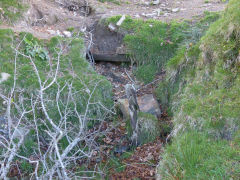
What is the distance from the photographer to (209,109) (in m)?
4.02

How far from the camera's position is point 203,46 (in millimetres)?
5062

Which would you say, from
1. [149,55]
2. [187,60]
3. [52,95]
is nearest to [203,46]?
[187,60]

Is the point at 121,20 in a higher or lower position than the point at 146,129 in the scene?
higher

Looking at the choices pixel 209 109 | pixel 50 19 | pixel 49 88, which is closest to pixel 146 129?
pixel 209 109

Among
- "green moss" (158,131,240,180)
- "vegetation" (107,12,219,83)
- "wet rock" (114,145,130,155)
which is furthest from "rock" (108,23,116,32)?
"green moss" (158,131,240,180)

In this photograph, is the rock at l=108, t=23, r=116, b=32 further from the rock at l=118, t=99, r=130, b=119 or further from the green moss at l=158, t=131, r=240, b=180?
the green moss at l=158, t=131, r=240, b=180

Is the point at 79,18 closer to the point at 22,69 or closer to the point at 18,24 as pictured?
the point at 18,24

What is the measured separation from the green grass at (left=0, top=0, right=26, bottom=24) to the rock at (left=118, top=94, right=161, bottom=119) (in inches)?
138

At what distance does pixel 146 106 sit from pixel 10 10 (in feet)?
13.9

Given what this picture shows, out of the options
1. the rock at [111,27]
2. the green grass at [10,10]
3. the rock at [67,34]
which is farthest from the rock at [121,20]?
the green grass at [10,10]

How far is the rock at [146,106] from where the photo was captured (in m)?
5.92

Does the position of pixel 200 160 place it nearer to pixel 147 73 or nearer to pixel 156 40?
pixel 147 73

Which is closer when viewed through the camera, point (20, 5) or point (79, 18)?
point (20, 5)

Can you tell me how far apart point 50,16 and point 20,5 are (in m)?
0.85
